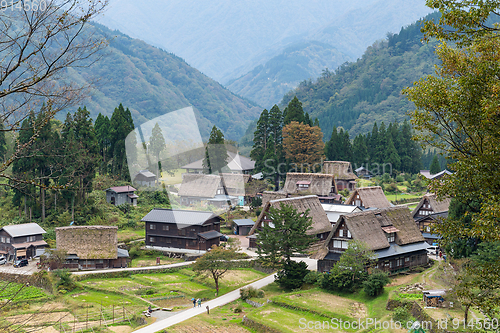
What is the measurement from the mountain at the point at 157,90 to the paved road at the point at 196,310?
96.1m

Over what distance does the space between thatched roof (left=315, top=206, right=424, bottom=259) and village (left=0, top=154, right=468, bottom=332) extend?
79mm

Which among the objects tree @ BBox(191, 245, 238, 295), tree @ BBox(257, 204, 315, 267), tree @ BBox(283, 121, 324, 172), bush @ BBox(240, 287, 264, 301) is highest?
tree @ BBox(283, 121, 324, 172)

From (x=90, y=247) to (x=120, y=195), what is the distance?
1305 centimetres

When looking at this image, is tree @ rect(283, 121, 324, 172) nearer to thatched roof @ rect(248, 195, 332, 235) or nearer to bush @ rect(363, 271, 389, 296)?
thatched roof @ rect(248, 195, 332, 235)

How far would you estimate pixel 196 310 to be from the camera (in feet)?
82.7

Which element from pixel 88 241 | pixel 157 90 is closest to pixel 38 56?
pixel 88 241

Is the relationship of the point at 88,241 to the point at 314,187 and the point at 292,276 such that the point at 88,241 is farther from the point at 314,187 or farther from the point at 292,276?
the point at 314,187

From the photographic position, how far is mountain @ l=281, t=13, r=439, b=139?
112000 millimetres

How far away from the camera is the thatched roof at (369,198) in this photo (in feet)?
137

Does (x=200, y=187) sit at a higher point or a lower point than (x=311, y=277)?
higher

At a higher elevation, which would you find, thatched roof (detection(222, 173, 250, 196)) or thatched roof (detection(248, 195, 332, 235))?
thatched roof (detection(222, 173, 250, 196))

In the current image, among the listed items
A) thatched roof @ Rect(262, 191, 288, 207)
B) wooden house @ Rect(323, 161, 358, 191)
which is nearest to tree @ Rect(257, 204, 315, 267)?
thatched roof @ Rect(262, 191, 288, 207)

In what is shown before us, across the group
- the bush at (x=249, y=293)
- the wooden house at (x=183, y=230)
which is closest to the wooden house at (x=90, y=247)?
the wooden house at (x=183, y=230)

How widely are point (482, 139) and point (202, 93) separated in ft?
499
